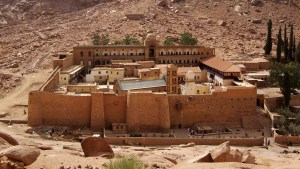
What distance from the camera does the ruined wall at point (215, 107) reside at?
40094 mm

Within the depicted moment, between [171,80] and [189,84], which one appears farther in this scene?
[171,80]

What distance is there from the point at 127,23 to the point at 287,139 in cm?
3579

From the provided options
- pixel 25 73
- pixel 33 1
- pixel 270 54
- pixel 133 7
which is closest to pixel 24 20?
pixel 33 1

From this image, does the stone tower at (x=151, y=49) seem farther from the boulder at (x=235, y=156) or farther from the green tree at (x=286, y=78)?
the boulder at (x=235, y=156)

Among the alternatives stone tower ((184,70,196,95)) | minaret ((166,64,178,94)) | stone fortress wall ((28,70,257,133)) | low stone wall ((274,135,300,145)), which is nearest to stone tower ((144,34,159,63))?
minaret ((166,64,178,94))

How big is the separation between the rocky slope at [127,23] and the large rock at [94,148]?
33.7 m

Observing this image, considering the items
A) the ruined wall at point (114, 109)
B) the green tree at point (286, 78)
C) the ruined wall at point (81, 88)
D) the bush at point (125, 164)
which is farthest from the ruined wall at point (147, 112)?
the bush at point (125, 164)

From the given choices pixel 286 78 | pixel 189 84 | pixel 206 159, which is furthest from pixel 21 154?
pixel 286 78

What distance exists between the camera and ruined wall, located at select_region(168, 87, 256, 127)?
4009 cm

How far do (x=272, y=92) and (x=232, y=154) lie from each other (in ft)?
79.8

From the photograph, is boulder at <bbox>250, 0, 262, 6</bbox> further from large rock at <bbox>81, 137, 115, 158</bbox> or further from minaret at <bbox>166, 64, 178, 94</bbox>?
large rock at <bbox>81, 137, 115, 158</bbox>

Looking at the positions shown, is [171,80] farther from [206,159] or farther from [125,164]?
[125,164]

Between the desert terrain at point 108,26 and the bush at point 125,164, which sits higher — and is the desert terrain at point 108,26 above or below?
above

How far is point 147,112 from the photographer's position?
39250 millimetres
